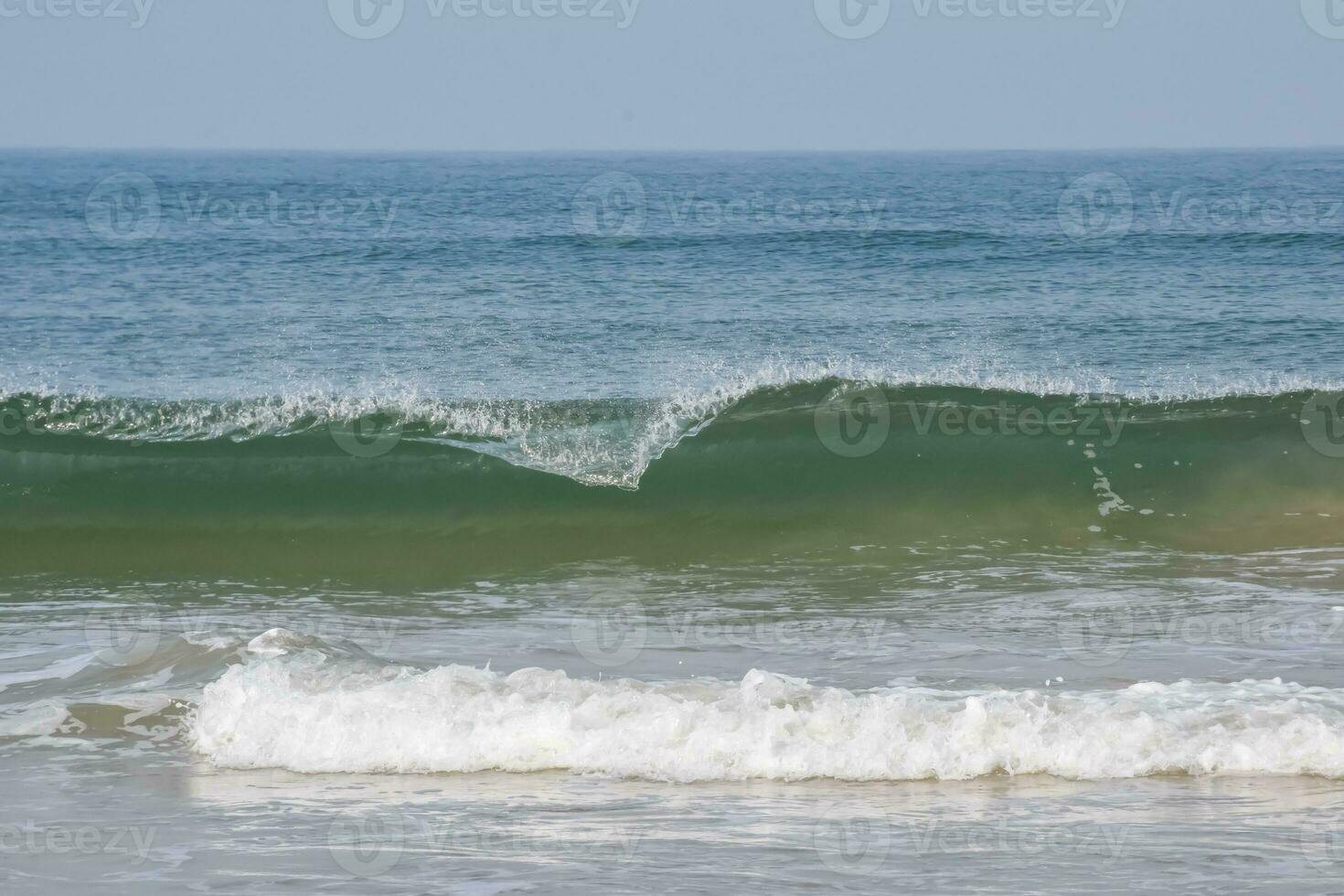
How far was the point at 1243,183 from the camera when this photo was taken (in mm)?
45594

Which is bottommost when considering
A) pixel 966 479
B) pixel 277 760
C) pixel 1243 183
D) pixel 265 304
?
pixel 277 760

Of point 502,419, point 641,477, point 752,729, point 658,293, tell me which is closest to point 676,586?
point 641,477

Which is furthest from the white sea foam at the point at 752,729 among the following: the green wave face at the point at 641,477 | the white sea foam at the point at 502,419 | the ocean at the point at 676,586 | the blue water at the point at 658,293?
the blue water at the point at 658,293

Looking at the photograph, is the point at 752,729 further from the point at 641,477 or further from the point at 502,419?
the point at 502,419

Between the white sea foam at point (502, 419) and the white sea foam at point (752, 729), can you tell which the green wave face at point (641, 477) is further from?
the white sea foam at point (752, 729)

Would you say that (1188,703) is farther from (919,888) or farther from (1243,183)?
(1243,183)

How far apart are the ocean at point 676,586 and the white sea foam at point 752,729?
19 mm

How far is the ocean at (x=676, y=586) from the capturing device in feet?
14.9

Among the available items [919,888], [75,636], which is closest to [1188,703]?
[919,888]

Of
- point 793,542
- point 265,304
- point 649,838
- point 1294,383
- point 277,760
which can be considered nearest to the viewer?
point 649,838

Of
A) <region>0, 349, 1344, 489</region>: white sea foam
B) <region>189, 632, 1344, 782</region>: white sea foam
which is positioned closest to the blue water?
<region>0, 349, 1344, 489</region>: white sea foam

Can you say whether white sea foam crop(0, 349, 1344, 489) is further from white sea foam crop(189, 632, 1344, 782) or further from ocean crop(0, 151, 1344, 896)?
white sea foam crop(189, 632, 1344, 782)

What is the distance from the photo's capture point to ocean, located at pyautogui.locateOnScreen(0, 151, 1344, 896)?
4531mm

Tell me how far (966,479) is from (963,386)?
1.96 meters
